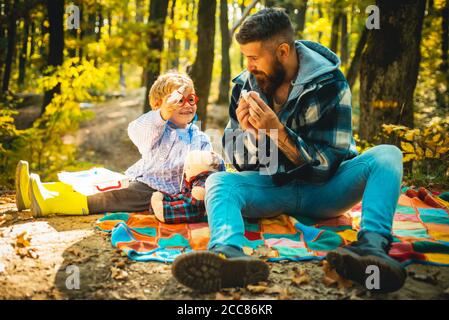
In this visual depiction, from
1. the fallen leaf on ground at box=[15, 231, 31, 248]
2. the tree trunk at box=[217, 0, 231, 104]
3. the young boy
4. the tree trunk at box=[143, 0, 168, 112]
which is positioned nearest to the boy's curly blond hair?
the young boy

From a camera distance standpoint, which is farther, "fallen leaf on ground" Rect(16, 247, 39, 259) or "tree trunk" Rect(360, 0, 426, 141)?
"tree trunk" Rect(360, 0, 426, 141)

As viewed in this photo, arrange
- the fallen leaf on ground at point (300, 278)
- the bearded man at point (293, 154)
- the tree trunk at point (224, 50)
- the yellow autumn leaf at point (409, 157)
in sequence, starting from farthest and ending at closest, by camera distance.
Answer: the tree trunk at point (224, 50) → the yellow autumn leaf at point (409, 157) → the bearded man at point (293, 154) → the fallen leaf on ground at point (300, 278)

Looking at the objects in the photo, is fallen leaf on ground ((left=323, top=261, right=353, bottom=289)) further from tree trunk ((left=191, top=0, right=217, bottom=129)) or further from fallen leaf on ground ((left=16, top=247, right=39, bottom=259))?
tree trunk ((left=191, top=0, right=217, bottom=129))

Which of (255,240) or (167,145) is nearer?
(255,240)

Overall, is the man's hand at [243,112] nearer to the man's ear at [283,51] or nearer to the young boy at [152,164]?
the man's ear at [283,51]

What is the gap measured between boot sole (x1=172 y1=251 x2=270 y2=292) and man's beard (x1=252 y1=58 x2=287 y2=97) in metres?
1.27

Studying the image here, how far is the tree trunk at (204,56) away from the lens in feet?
21.5

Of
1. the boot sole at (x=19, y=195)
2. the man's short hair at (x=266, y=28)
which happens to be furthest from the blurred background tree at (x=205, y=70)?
the man's short hair at (x=266, y=28)

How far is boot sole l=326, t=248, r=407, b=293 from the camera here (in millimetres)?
1801

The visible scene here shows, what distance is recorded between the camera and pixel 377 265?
1800 millimetres

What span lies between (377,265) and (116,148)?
29.5 ft

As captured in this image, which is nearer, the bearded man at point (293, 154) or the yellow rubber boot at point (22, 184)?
the bearded man at point (293, 154)

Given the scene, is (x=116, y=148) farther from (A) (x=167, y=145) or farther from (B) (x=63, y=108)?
(A) (x=167, y=145)

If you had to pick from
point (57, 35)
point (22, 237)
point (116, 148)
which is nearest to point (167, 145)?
point (22, 237)
